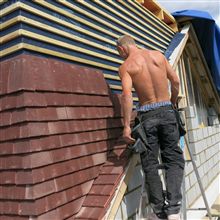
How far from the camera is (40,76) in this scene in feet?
11.2

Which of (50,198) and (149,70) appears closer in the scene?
(50,198)

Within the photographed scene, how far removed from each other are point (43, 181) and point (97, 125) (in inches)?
49.8

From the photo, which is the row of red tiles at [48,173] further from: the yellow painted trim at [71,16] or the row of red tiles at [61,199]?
the yellow painted trim at [71,16]

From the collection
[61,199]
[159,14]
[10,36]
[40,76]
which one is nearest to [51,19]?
[10,36]

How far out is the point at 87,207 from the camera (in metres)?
3.61

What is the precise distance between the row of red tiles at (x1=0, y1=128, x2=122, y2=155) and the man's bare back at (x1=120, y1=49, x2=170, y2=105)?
2.46 feet

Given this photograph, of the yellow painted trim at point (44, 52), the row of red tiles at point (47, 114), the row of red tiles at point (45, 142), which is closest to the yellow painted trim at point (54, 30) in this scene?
the yellow painted trim at point (44, 52)

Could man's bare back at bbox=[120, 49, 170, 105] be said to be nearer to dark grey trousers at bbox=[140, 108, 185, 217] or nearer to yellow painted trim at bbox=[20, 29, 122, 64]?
dark grey trousers at bbox=[140, 108, 185, 217]

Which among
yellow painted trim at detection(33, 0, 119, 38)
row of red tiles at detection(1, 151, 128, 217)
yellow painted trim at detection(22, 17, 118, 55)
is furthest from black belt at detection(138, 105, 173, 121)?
yellow painted trim at detection(33, 0, 119, 38)

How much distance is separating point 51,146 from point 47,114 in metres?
0.31

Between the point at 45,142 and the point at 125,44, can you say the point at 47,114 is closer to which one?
the point at 45,142

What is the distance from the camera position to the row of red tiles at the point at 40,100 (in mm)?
3197

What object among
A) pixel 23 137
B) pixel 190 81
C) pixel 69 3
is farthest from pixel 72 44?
pixel 190 81

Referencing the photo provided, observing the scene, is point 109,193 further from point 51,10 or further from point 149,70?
point 51,10
